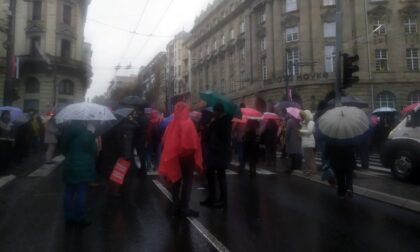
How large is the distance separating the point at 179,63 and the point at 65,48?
4154 centimetres

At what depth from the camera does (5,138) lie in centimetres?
1143

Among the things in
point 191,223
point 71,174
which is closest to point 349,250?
point 191,223

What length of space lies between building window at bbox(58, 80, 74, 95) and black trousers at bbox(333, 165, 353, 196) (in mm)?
40513

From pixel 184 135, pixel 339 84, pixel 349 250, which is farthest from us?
pixel 339 84

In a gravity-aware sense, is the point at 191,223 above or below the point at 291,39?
below

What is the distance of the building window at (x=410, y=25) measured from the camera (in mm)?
37469

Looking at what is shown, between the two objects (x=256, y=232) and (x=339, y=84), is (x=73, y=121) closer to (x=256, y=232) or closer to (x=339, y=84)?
(x=256, y=232)

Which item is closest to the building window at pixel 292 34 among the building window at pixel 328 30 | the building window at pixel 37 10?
the building window at pixel 328 30

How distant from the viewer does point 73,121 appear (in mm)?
6152

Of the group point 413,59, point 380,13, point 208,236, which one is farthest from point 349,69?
point 380,13

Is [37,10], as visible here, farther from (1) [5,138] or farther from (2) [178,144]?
(2) [178,144]

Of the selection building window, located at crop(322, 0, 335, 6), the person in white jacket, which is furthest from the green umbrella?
building window, located at crop(322, 0, 335, 6)

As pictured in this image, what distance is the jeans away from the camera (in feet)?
19.4

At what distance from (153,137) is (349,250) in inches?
314
